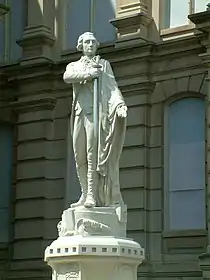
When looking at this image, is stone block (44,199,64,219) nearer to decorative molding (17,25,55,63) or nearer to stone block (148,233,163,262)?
stone block (148,233,163,262)

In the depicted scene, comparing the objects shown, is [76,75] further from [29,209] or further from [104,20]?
[29,209]

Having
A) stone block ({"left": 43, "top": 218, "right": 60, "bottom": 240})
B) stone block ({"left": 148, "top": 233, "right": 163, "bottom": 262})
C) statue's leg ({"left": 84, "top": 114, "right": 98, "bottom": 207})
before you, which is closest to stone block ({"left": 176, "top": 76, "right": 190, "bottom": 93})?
stone block ({"left": 148, "top": 233, "right": 163, "bottom": 262})

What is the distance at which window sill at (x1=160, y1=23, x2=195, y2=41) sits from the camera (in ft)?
70.5

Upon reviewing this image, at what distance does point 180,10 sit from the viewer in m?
22.1

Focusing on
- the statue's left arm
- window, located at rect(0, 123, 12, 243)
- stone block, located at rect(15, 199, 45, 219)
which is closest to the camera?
the statue's left arm

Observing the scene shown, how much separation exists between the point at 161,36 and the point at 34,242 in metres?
6.08

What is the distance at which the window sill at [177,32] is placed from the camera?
21500 mm

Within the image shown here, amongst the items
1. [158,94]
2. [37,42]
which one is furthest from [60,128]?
[158,94]

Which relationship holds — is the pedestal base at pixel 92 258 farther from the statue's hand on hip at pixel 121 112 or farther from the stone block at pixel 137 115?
the stone block at pixel 137 115

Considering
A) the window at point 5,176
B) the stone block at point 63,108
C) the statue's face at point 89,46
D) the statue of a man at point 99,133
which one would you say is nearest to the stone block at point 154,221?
the stone block at point 63,108

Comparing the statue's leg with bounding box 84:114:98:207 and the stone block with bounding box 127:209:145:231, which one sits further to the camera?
the stone block with bounding box 127:209:145:231

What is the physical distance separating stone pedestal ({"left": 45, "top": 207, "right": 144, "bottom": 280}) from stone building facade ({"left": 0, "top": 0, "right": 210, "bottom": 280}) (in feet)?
24.5

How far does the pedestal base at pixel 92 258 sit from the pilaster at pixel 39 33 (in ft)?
39.9

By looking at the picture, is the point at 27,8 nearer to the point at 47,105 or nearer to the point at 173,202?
the point at 47,105
